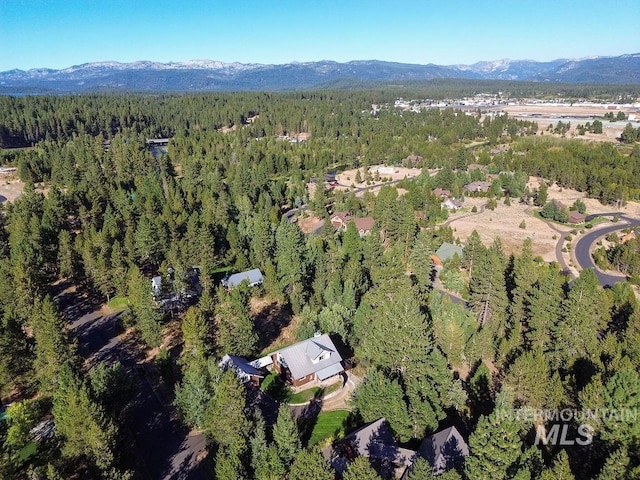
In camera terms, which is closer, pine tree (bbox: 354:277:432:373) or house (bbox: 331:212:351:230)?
pine tree (bbox: 354:277:432:373)

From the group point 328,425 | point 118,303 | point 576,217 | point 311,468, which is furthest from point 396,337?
point 576,217

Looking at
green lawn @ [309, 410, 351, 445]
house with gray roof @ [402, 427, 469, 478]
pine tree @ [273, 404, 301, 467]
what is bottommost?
green lawn @ [309, 410, 351, 445]

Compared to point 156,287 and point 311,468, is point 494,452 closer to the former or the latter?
point 311,468

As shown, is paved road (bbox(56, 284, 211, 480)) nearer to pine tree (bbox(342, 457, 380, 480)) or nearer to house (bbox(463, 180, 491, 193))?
pine tree (bbox(342, 457, 380, 480))

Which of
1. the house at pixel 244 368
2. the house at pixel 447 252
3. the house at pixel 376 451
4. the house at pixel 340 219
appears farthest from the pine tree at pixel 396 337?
the house at pixel 340 219

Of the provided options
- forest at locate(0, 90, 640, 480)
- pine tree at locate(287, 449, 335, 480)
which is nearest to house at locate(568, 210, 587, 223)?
forest at locate(0, 90, 640, 480)

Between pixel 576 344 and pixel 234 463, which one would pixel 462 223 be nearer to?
pixel 576 344
